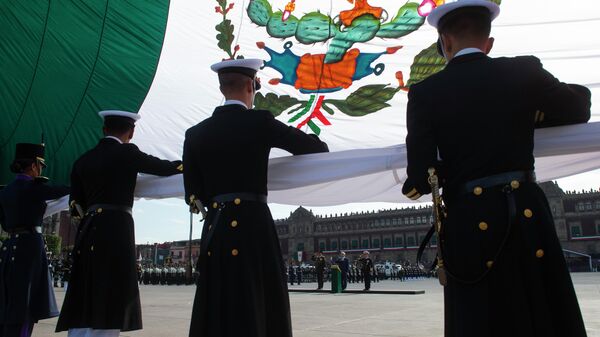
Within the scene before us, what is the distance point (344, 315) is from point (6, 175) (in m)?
4.95

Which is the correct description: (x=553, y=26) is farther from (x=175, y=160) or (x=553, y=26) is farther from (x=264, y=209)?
(x=175, y=160)

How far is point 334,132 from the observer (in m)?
2.72

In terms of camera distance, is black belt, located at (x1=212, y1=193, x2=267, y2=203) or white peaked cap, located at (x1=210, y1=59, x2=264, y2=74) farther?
white peaked cap, located at (x1=210, y1=59, x2=264, y2=74)

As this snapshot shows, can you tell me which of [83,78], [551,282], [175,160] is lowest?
[551,282]

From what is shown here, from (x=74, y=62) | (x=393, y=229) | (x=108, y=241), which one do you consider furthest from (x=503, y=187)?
(x=393, y=229)

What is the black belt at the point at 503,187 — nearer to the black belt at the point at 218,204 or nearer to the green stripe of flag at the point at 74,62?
the black belt at the point at 218,204

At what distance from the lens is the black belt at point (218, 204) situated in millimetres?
2363

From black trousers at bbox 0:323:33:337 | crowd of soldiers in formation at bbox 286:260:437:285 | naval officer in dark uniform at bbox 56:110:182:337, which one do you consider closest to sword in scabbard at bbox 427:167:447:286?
naval officer in dark uniform at bbox 56:110:182:337

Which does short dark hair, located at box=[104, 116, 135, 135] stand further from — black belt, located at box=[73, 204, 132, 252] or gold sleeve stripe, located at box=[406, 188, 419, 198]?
gold sleeve stripe, located at box=[406, 188, 419, 198]

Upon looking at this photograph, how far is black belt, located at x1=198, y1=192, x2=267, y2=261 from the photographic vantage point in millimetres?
2363

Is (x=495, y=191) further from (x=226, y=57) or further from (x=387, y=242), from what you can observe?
(x=387, y=242)

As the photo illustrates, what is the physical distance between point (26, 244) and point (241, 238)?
2.42 meters

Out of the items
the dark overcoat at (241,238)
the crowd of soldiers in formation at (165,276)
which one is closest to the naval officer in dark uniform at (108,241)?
the dark overcoat at (241,238)

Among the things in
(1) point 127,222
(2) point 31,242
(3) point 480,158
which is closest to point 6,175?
(2) point 31,242
